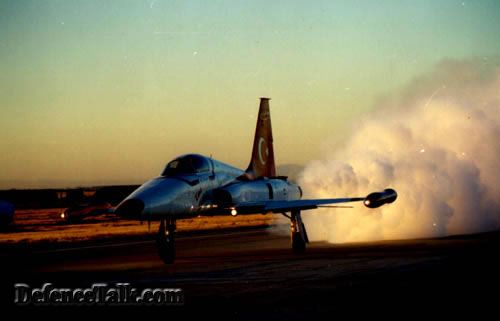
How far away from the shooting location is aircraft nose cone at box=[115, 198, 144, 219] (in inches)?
885

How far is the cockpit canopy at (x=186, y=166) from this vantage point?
25719 millimetres

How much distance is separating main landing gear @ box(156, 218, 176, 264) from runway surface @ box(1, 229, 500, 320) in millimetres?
429

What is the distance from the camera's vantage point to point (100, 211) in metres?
26.4

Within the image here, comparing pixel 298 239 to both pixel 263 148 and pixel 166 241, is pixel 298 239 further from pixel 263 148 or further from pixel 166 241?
pixel 263 148

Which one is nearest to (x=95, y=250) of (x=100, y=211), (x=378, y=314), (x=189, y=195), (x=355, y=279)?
(x=100, y=211)

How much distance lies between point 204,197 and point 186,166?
1.22 metres

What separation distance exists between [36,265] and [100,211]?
275 cm

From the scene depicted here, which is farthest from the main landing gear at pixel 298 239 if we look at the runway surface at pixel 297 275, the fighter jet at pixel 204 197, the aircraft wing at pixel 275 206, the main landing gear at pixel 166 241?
the main landing gear at pixel 166 241

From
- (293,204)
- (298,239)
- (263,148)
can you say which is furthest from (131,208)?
(263,148)

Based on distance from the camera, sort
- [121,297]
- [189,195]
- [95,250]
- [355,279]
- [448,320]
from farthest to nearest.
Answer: [95,250], [189,195], [355,279], [121,297], [448,320]

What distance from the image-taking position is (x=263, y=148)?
34938mm

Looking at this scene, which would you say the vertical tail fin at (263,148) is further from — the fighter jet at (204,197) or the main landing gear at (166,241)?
the main landing gear at (166,241)

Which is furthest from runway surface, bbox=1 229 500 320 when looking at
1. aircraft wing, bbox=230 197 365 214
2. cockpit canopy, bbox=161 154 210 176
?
cockpit canopy, bbox=161 154 210 176

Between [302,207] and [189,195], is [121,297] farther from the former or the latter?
[302,207]
